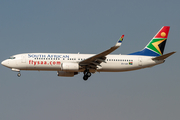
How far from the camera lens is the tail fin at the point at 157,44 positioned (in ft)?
160

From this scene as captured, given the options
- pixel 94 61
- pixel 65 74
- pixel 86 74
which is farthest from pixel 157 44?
pixel 65 74

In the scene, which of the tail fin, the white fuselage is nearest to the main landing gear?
the white fuselage

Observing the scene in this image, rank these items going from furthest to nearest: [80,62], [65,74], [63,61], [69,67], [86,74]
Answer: [65,74] → [86,74] → [63,61] → [80,62] → [69,67]

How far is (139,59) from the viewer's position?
153 ft

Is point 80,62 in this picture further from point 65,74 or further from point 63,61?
point 65,74

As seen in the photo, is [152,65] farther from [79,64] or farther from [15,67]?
[15,67]

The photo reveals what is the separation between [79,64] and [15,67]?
8.96 metres

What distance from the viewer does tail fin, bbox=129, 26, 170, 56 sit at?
48.7 meters

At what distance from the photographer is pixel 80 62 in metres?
43.8

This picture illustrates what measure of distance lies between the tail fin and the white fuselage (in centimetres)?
181

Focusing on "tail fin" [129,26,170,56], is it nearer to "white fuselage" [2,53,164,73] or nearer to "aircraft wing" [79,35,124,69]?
"white fuselage" [2,53,164,73]

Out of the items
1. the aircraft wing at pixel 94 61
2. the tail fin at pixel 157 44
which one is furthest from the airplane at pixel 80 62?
the tail fin at pixel 157 44

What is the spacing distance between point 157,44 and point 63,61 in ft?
50.4

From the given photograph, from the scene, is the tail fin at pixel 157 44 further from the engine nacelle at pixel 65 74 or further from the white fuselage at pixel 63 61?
A: the engine nacelle at pixel 65 74
